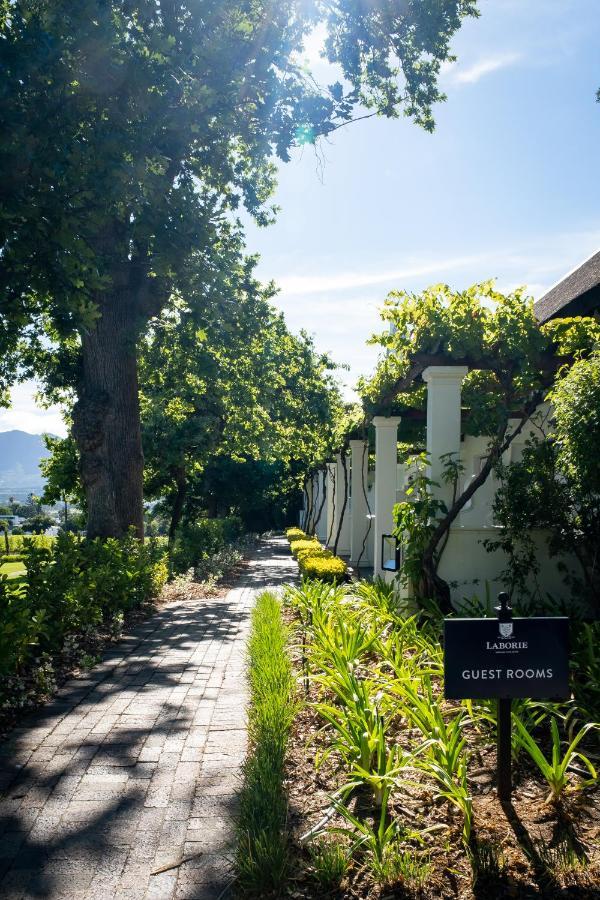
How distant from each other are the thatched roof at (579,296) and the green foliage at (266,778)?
679 cm

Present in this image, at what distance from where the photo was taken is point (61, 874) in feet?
9.87

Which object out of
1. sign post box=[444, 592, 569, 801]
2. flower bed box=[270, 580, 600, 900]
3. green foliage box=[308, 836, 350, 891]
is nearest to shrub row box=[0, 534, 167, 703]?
flower bed box=[270, 580, 600, 900]

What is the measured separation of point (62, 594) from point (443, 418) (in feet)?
15.4

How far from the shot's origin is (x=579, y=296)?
32.1 ft

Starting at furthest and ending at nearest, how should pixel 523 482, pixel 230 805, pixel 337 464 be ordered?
1. pixel 337 464
2. pixel 523 482
3. pixel 230 805

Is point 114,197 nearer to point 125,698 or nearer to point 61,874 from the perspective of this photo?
point 125,698

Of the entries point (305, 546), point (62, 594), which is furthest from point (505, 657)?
point (305, 546)

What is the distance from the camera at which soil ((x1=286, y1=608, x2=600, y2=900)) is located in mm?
2799

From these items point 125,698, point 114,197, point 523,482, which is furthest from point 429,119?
point 125,698

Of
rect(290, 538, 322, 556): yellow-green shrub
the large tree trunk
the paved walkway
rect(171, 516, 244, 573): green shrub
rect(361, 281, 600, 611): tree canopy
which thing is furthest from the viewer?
rect(171, 516, 244, 573): green shrub

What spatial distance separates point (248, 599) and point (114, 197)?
24.5ft

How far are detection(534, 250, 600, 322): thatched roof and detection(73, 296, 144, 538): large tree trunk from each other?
7.01m

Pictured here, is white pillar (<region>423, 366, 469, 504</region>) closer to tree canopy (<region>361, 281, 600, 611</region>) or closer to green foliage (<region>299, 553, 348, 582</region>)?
tree canopy (<region>361, 281, 600, 611</region>)

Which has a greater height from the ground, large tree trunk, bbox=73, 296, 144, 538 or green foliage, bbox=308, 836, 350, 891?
large tree trunk, bbox=73, 296, 144, 538
